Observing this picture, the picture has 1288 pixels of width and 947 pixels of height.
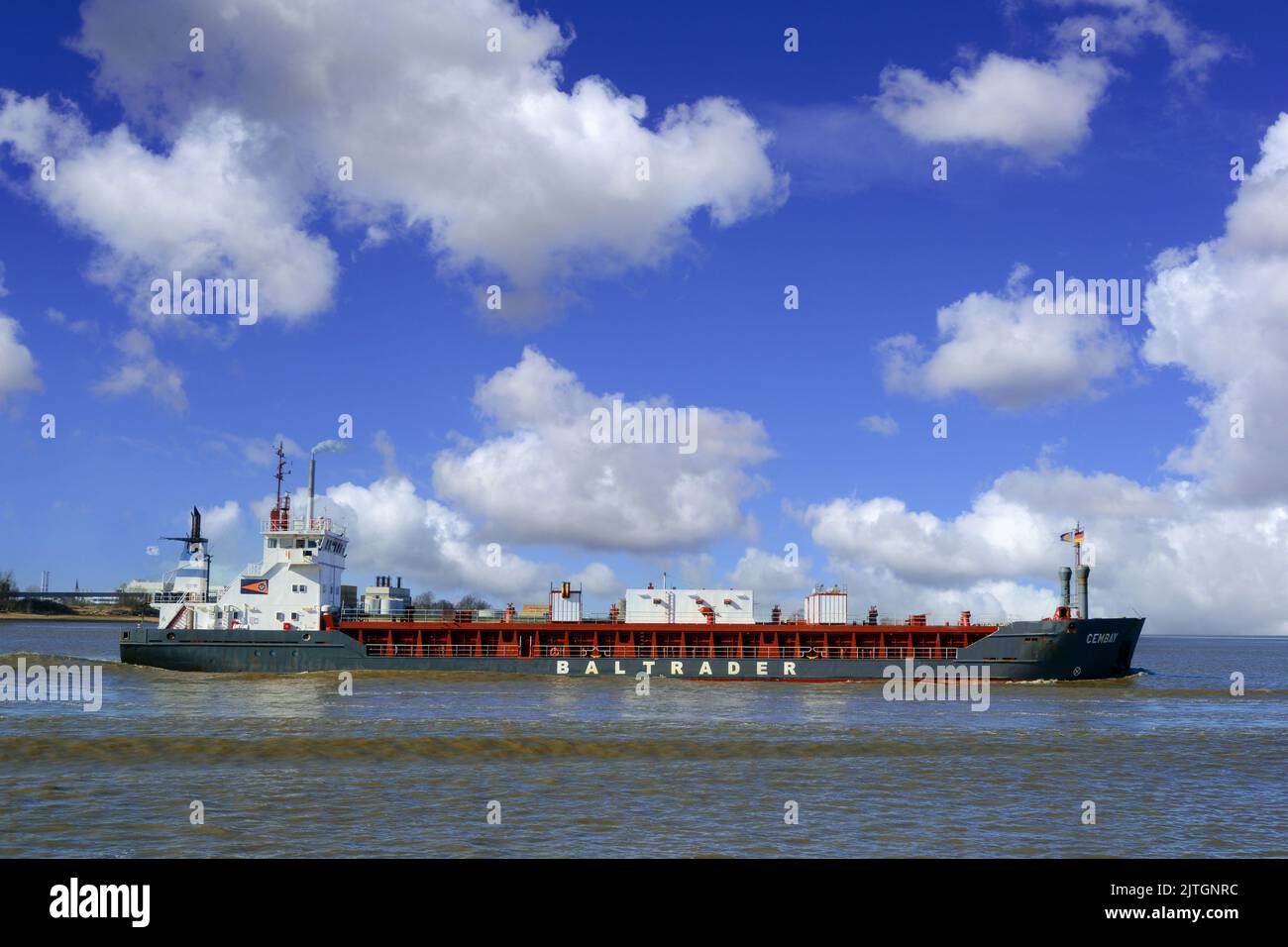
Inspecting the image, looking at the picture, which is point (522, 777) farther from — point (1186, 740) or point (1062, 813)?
point (1186, 740)

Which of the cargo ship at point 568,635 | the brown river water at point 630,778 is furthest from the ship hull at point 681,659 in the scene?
the brown river water at point 630,778

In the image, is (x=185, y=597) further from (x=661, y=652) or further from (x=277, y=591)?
(x=661, y=652)

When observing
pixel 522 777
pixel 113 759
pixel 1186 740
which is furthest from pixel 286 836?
pixel 1186 740

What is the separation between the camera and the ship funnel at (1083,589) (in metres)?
50.2

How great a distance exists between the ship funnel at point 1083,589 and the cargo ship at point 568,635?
68mm

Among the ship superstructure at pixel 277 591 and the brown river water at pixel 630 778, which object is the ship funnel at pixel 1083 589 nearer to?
the brown river water at pixel 630 778

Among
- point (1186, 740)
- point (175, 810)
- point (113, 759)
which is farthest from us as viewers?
point (1186, 740)

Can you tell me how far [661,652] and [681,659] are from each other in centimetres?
171

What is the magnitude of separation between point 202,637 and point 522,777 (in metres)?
34.3

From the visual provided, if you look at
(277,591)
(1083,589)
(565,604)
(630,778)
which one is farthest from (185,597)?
(1083,589)

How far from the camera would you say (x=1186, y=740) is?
105 ft

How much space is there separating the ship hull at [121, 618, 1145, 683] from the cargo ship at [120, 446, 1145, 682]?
63 mm

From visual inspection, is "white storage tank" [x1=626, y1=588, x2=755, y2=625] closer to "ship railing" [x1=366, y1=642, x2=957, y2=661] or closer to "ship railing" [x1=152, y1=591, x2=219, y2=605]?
"ship railing" [x1=366, y1=642, x2=957, y2=661]

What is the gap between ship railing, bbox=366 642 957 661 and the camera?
53.3 meters
